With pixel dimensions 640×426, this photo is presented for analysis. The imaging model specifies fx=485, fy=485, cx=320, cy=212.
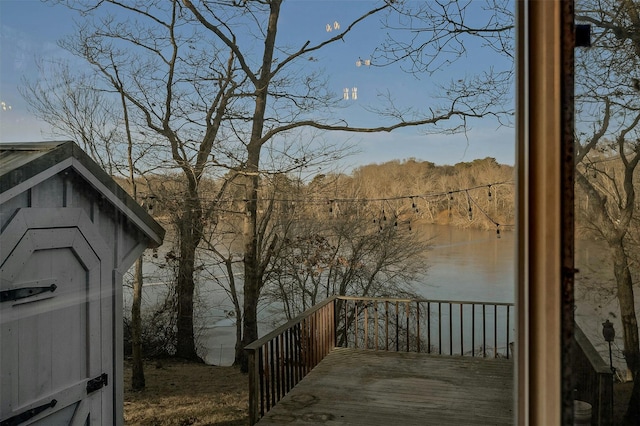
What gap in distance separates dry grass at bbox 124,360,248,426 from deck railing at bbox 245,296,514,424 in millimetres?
207

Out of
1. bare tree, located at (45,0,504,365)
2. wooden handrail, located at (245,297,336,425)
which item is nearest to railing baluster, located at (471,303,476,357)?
wooden handrail, located at (245,297,336,425)

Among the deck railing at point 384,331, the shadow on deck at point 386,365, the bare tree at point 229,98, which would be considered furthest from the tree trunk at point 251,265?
the shadow on deck at point 386,365

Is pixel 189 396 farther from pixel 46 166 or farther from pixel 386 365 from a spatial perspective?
pixel 46 166

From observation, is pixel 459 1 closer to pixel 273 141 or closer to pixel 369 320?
pixel 273 141

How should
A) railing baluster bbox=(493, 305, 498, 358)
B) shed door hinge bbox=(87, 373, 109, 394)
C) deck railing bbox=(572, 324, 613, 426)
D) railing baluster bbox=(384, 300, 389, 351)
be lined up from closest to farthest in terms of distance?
deck railing bbox=(572, 324, 613, 426)
shed door hinge bbox=(87, 373, 109, 394)
railing baluster bbox=(493, 305, 498, 358)
railing baluster bbox=(384, 300, 389, 351)

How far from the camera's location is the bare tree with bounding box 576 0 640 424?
0.69 metres

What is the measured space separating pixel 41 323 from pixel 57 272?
0.51ft

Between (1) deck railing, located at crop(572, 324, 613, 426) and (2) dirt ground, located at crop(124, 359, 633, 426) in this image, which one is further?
(2) dirt ground, located at crop(124, 359, 633, 426)

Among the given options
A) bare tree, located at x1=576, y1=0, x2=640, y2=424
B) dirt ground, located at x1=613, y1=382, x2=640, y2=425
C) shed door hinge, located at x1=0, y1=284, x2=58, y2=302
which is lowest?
dirt ground, located at x1=613, y1=382, x2=640, y2=425

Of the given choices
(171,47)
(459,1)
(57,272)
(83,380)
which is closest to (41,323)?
(57,272)

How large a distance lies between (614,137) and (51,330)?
59.7 inches

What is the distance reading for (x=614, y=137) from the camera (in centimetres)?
72

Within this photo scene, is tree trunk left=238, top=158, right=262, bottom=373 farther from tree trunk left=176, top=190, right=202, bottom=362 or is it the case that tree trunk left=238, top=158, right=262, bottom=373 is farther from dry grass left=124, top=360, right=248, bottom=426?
dry grass left=124, top=360, right=248, bottom=426

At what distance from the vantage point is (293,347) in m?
3.34
